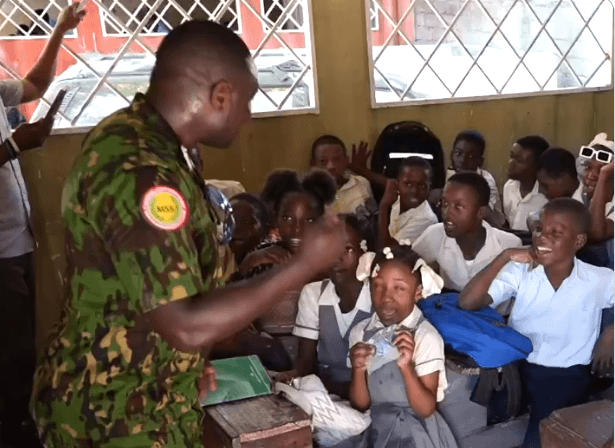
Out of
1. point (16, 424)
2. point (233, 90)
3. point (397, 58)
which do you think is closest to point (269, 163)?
point (397, 58)

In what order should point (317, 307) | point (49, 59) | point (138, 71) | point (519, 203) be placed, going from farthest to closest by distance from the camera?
point (138, 71) → point (519, 203) → point (49, 59) → point (317, 307)

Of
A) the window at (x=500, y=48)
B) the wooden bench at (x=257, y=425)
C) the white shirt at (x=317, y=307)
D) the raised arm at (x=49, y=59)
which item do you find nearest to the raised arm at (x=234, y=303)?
the wooden bench at (x=257, y=425)

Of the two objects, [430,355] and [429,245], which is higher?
[429,245]

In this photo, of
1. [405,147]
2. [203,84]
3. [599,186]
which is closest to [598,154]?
[599,186]

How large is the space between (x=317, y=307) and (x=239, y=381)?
42 centimetres

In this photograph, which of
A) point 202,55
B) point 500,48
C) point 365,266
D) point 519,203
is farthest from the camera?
point 500,48

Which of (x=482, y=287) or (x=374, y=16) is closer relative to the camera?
(x=482, y=287)

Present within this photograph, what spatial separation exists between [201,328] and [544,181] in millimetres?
2094

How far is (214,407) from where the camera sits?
1433 mm

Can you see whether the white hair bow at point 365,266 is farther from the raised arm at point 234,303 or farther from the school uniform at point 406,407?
the raised arm at point 234,303

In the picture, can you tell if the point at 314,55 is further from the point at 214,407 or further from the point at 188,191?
the point at 188,191

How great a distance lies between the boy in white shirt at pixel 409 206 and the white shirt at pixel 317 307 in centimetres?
74

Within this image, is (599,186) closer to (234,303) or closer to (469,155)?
(469,155)

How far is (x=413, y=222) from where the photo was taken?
2.62 meters
